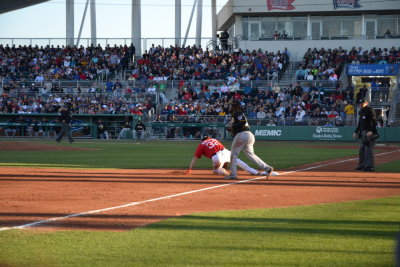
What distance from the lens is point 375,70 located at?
43281mm

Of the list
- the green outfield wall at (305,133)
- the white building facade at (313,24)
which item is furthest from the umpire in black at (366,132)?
the white building facade at (313,24)

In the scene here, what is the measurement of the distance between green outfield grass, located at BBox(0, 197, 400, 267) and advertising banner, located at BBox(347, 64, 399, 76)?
35.9 m

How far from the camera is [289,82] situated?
4425cm

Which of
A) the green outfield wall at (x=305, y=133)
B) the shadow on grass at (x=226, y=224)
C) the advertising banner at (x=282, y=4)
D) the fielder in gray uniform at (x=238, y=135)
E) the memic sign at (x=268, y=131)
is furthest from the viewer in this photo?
the advertising banner at (x=282, y=4)

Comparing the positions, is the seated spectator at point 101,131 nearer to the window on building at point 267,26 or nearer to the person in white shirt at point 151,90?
the person in white shirt at point 151,90

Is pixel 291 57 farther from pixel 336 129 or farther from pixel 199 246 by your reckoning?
pixel 199 246

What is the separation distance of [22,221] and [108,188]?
411 centimetres

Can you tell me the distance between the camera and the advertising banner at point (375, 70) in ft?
142

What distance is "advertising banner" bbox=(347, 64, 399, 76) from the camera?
43.3 meters

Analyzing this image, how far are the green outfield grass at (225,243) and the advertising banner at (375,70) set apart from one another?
1413 inches

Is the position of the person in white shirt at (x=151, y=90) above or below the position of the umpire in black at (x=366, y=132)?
above

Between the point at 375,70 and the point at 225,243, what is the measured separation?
126ft

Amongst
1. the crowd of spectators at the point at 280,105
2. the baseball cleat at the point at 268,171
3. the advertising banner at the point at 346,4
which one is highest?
the advertising banner at the point at 346,4

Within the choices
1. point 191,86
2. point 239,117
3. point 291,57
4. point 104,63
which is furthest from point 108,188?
point 291,57
